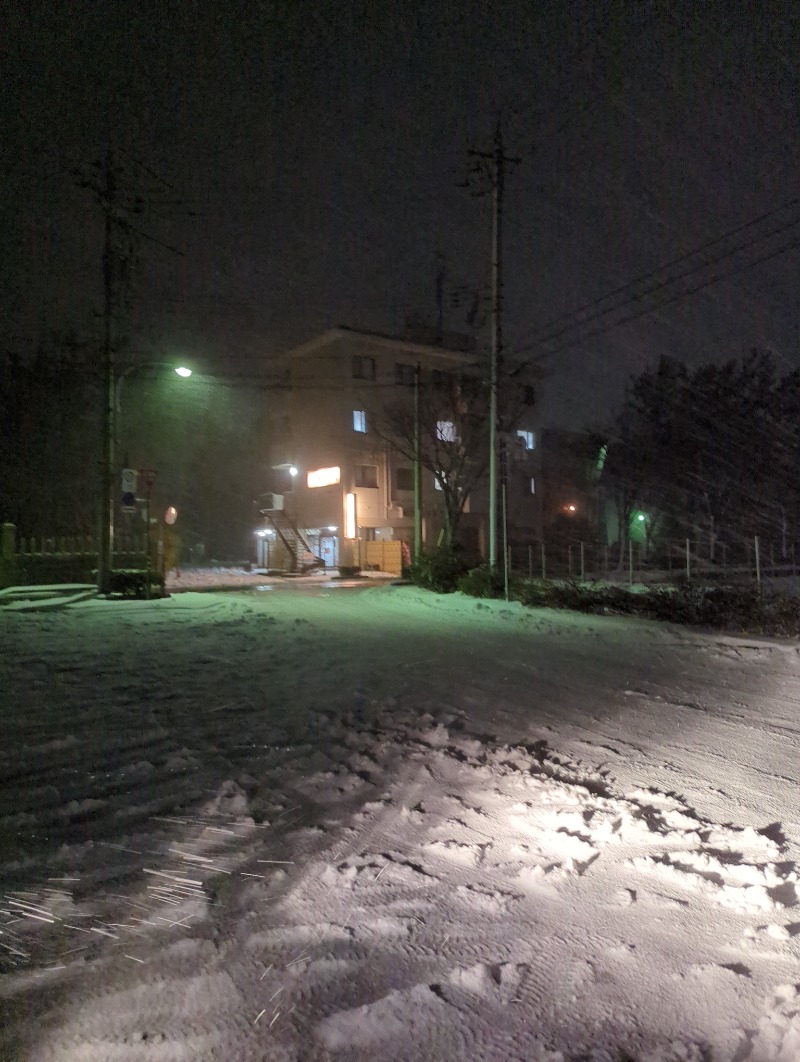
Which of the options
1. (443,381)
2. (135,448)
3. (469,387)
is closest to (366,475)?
(443,381)

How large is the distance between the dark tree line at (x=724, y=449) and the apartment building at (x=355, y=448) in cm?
Result: 690

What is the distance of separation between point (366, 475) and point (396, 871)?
121 ft

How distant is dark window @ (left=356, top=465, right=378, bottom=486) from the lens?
40.2 meters

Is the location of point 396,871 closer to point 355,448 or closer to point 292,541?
point 355,448

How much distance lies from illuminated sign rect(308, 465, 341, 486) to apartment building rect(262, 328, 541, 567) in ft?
0.17

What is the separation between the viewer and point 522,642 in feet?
42.5

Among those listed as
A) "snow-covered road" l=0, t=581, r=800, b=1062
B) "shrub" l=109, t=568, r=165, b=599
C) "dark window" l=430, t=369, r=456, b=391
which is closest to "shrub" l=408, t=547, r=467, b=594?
"shrub" l=109, t=568, r=165, b=599

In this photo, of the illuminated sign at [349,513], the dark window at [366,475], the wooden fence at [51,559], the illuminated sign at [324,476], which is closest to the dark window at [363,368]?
the dark window at [366,475]

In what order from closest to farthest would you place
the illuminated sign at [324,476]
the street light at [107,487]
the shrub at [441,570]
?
the street light at [107,487]
the shrub at [441,570]
the illuminated sign at [324,476]

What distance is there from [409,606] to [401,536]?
2133cm

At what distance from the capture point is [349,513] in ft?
131

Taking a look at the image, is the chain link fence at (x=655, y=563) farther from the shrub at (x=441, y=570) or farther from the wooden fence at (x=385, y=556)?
the wooden fence at (x=385, y=556)

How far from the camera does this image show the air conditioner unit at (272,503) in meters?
40.0

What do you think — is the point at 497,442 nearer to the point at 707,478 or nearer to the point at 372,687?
the point at 372,687
